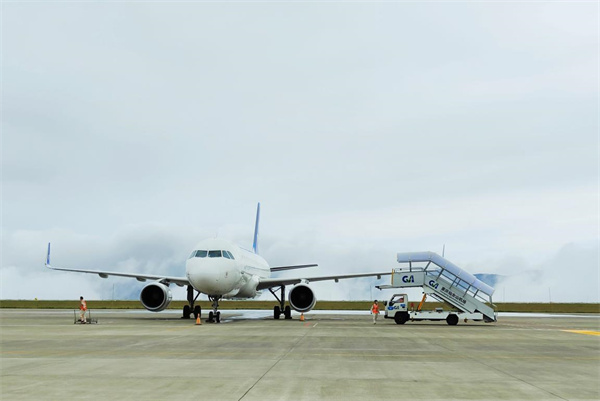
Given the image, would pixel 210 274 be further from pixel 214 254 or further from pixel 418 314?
pixel 418 314

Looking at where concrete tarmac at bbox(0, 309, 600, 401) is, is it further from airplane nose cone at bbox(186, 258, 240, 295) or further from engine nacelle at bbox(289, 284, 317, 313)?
engine nacelle at bbox(289, 284, 317, 313)

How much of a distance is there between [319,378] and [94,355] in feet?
20.4

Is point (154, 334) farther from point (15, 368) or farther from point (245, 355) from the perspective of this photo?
point (15, 368)

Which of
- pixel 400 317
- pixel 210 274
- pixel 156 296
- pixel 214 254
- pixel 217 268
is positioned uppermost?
pixel 214 254

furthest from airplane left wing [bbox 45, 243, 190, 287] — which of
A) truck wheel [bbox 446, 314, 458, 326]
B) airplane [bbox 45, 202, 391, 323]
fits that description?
truck wheel [bbox 446, 314, 458, 326]

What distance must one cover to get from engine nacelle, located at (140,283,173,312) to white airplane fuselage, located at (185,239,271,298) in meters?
3.22

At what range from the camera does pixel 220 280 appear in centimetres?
2884

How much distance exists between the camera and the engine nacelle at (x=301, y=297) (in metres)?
34.2

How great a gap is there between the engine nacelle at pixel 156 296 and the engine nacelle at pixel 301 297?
6.82 meters

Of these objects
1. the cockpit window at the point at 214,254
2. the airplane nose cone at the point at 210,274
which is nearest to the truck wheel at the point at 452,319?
the airplane nose cone at the point at 210,274

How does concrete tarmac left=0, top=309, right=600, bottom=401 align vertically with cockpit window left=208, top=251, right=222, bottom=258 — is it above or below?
below

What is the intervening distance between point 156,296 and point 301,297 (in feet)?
26.4

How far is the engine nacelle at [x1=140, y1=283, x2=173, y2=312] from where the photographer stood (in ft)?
106

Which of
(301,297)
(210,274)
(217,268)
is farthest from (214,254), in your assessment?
(301,297)
